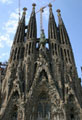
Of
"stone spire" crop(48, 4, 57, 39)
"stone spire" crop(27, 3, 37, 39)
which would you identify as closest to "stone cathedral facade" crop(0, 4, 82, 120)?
"stone spire" crop(27, 3, 37, 39)

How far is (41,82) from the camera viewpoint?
3047 cm

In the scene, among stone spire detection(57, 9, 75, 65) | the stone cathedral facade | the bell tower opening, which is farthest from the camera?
stone spire detection(57, 9, 75, 65)

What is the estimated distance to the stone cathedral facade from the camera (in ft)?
90.6

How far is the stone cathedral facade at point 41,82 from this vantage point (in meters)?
27.6

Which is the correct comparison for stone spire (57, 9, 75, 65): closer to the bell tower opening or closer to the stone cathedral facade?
the stone cathedral facade

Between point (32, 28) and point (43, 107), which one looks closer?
point (43, 107)

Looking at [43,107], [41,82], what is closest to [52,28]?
[41,82]

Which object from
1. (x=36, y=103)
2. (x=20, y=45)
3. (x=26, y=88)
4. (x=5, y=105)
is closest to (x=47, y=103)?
(x=36, y=103)

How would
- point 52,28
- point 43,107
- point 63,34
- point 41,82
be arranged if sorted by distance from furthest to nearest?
point 52,28 < point 63,34 < point 41,82 < point 43,107

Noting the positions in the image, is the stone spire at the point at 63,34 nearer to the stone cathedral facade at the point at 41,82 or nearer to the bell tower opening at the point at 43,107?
the stone cathedral facade at the point at 41,82

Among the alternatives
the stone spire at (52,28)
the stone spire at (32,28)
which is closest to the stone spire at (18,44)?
the stone spire at (32,28)

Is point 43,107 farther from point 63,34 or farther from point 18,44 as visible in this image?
point 63,34

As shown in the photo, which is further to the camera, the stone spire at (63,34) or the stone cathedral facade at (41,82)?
the stone spire at (63,34)

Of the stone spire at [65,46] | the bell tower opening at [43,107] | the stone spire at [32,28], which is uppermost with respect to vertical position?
the stone spire at [32,28]
